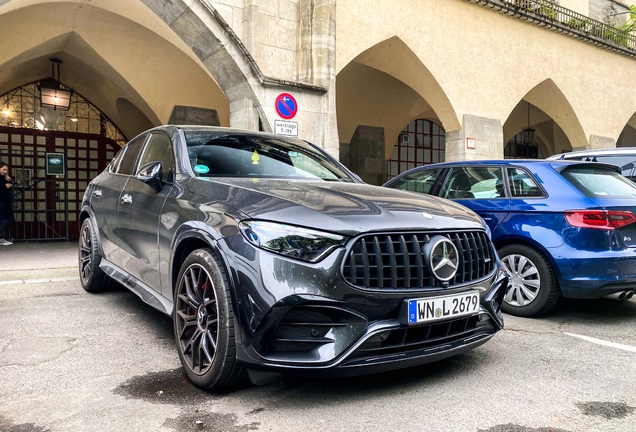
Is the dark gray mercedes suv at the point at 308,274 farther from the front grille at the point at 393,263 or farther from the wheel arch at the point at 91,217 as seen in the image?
the wheel arch at the point at 91,217

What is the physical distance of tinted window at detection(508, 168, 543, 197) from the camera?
4.93 metres

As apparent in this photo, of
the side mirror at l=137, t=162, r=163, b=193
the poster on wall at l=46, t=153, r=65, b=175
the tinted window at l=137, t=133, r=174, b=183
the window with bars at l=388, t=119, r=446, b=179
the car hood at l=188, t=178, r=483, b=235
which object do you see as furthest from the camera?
the window with bars at l=388, t=119, r=446, b=179

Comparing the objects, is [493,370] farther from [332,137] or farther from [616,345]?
[332,137]

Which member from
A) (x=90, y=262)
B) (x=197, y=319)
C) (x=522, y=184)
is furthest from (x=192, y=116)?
(x=197, y=319)

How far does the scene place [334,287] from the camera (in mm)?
2512

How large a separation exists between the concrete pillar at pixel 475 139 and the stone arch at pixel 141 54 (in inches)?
223

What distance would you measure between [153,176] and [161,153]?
0.57m

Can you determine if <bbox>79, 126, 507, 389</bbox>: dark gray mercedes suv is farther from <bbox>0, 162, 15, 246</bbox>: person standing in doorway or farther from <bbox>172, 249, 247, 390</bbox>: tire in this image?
<bbox>0, 162, 15, 246</bbox>: person standing in doorway

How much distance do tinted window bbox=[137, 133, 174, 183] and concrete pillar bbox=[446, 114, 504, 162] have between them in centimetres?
969

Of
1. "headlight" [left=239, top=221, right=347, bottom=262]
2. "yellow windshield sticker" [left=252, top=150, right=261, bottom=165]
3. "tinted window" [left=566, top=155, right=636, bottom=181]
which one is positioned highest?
"tinted window" [left=566, top=155, right=636, bottom=181]

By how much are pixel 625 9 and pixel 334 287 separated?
2207 centimetres

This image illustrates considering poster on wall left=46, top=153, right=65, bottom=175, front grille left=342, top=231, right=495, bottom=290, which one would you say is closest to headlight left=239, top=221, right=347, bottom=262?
front grille left=342, top=231, right=495, bottom=290

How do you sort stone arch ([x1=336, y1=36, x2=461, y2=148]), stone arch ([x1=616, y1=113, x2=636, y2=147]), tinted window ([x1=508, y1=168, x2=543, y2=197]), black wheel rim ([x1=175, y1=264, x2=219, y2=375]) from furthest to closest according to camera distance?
1. stone arch ([x1=616, y1=113, x2=636, y2=147])
2. stone arch ([x1=336, y1=36, x2=461, y2=148])
3. tinted window ([x1=508, y1=168, x2=543, y2=197])
4. black wheel rim ([x1=175, y1=264, x2=219, y2=375])

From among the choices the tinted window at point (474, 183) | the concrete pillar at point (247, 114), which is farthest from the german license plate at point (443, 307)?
the concrete pillar at point (247, 114)
